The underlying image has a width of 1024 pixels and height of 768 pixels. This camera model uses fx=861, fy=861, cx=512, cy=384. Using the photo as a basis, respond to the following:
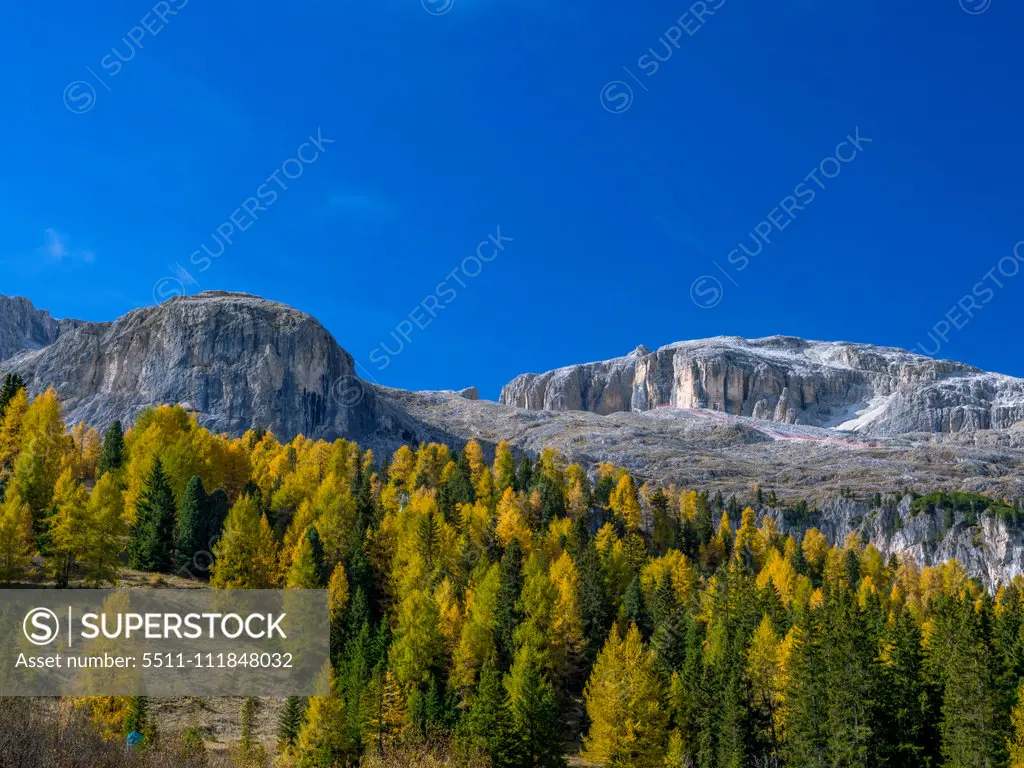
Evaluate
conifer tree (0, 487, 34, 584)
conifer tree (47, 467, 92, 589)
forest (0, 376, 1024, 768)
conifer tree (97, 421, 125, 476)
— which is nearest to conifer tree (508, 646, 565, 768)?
forest (0, 376, 1024, 768)

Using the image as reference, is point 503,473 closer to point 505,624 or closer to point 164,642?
point 505,624

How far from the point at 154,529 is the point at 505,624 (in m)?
31.1

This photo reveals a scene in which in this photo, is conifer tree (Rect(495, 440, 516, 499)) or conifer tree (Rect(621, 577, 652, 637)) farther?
conifer tree (Rect(495, 440, 516, 499))

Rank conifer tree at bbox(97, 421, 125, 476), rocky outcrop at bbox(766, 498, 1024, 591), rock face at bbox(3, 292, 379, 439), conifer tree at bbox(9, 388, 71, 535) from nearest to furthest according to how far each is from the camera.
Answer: conifer tree at bbox(9, 388, 71, 535) → conifer tree at bbox(97, 421, 125, 476) → rocky outcrop at bbox(766, 498, 1024, 591) → rock face at bbox(3, 292, 379, 439)

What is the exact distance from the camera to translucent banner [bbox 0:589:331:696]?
51375 millimetres

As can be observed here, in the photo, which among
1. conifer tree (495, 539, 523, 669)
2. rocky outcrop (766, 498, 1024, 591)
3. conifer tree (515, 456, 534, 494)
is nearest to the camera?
conifer tree (495, 539, 523, 669)

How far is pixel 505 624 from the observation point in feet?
224

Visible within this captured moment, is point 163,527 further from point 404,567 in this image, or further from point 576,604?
point 576,604

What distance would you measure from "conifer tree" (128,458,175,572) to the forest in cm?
20

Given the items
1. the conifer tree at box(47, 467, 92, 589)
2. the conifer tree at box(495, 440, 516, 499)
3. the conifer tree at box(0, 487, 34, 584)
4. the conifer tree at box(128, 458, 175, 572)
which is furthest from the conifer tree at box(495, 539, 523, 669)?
the conifer tree at box(0, 487, 34, 584)

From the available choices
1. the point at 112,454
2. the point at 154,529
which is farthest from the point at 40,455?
the point at 154,529

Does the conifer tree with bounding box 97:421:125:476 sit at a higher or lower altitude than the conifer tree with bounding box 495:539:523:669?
higher

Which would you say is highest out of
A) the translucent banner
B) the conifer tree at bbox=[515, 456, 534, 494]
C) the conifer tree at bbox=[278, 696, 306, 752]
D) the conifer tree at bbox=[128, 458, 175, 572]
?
the conifer tree at bbox=[515, 456, 534, 494]

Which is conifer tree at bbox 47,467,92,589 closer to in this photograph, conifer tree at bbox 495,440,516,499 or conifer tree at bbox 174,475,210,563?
conifer tree at bbox 174,475,210,563
